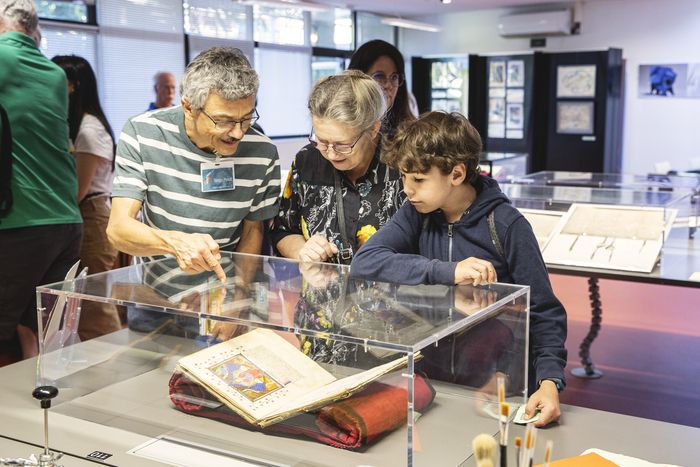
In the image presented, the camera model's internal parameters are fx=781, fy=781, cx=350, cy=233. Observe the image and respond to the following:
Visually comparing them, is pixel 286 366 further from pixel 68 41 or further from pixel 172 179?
pixel 68 41

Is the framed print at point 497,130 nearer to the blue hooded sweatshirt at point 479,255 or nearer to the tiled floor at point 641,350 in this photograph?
the tiled floor at point 641,350

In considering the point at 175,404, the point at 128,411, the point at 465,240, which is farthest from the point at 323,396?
the point at 465,240

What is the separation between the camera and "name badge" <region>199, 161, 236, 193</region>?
2029 mm

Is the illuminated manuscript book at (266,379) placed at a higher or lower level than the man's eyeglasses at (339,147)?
lower

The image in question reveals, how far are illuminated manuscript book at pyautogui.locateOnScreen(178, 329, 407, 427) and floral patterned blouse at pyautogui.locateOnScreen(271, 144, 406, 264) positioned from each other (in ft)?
1.97

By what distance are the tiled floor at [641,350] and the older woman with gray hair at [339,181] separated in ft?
7.43

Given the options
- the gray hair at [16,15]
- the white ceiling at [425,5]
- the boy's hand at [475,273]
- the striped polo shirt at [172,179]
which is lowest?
the boy's hand at [475,273]

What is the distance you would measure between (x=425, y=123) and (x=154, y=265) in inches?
27.5

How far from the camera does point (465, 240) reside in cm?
174

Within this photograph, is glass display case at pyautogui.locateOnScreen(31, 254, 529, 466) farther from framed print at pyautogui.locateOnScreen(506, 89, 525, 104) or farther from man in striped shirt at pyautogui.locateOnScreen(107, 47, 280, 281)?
framed print at pyautogui.locateOnScreen(506, 89, 525, 104)

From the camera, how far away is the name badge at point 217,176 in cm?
203

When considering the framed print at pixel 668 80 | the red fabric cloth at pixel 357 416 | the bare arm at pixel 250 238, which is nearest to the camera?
the red fabric cloth at pixel 357 416

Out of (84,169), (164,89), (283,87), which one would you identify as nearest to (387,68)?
(84,169)

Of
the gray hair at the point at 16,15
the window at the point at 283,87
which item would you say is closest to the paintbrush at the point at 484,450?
the gray hair at the point at 16,15
